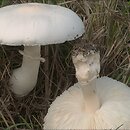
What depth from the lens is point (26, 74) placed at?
6.50ft

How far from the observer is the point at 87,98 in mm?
1716

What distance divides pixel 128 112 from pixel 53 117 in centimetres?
35

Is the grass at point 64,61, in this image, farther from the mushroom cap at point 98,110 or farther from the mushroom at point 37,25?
the mushroom at point 37,25

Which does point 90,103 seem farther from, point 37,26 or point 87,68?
point 37,26

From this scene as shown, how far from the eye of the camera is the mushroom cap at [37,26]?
1.58 m

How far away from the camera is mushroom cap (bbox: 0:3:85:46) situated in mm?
1575

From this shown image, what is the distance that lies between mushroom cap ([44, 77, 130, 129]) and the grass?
21 cm

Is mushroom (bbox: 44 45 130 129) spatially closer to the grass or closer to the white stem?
the white stem

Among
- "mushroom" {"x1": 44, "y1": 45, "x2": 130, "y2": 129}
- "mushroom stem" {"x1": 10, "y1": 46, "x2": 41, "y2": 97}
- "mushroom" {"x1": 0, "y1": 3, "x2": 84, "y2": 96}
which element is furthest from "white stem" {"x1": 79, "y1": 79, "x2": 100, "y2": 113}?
"mushroom stem" {"x1": 10, "y1": 46, "x2": 41, "y2": 97}

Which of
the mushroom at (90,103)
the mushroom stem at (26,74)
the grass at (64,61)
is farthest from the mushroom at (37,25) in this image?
the grass at (64,61)

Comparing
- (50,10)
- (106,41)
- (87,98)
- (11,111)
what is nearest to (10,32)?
(50,10)

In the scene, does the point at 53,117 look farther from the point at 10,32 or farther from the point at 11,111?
the point at 10,32

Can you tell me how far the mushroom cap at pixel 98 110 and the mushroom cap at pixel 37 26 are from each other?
0.32 m

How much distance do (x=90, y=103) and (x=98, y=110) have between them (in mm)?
53
